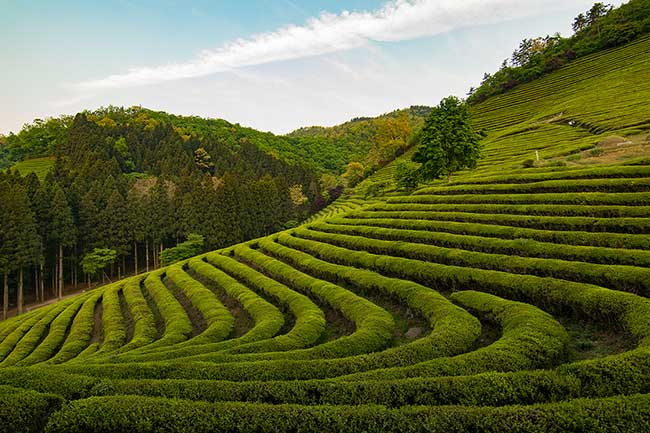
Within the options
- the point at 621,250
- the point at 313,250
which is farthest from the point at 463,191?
the point at 621,250

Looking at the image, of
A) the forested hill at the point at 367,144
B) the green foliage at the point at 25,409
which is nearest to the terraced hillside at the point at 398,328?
the green foliage at the point at 25,409

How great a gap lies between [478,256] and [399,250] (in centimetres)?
546

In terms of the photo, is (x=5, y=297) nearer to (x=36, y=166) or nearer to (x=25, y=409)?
(x=25, y=409)

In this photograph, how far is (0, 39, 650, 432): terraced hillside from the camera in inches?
275

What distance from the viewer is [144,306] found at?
27.1m

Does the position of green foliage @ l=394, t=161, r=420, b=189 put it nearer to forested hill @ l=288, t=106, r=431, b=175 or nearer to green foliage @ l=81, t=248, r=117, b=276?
green foliage @ l=81, t=248, r=117, b=276

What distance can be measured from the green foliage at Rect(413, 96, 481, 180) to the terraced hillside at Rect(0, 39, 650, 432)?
5.15m

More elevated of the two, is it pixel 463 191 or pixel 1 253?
pixel 463 191

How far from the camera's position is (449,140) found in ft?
129

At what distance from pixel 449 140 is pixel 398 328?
1096 inches

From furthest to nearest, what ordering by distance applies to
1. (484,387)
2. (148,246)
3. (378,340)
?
(148,246) < (378,340) < (484,387)

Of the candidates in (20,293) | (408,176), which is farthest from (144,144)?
(408,176)

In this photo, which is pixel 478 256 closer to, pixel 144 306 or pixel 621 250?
pixel 621 250

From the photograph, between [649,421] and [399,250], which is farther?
[399,250]
